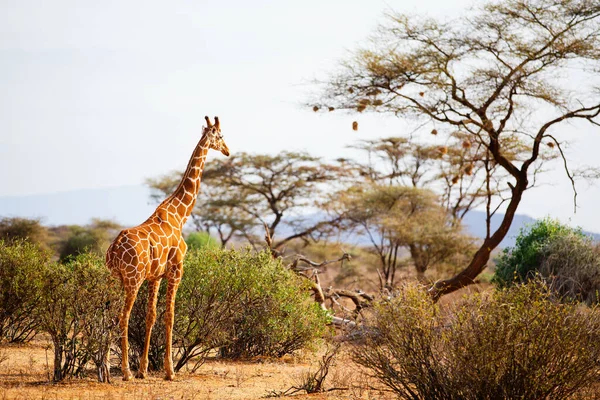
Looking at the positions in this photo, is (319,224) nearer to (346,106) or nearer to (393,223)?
(393,223)

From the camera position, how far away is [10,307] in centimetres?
1021

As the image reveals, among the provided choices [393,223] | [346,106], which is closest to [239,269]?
[346,106]

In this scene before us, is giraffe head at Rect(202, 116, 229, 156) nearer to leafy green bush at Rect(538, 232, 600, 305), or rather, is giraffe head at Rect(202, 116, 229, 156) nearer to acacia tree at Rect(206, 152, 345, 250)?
leafy green bush at Rect(538, 232, 600, 305)

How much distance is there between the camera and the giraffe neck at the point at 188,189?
8.34m

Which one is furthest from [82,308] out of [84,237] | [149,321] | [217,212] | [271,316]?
[217,212]

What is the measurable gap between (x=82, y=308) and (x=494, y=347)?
3.79m

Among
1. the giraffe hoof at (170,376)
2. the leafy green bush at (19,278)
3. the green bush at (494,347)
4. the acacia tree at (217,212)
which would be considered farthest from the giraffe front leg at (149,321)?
the acacia tree at (217,212)

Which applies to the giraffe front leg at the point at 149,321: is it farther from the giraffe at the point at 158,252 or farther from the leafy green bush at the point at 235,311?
the leafy green bush at the point at 235,311

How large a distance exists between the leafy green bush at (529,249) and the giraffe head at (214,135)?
7.56m

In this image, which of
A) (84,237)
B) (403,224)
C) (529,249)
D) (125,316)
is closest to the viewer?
(125,316)

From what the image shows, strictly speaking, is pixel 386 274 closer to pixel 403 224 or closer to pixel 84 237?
pixel 403 224

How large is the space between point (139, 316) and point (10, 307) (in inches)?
94.0

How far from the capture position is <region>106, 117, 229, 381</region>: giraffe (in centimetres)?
743

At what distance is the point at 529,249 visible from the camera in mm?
14781
